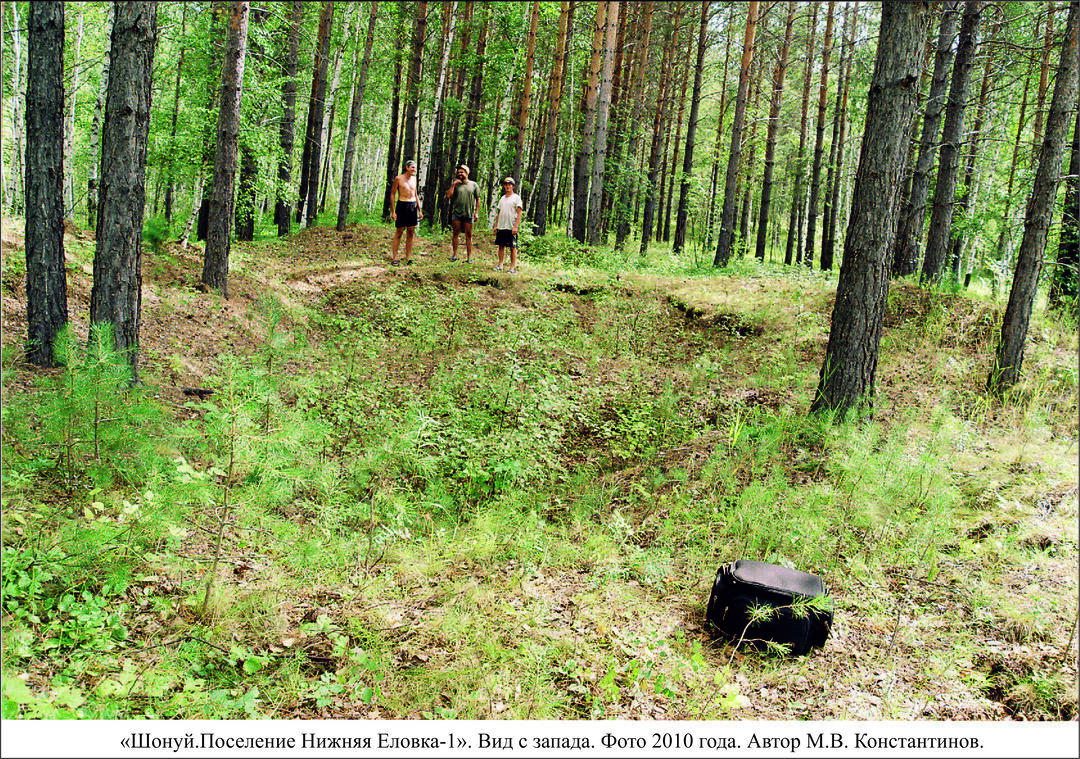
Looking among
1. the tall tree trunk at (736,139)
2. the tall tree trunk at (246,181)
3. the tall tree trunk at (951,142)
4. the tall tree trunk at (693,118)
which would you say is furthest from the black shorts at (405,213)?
the tall tree trunk at (693,118)

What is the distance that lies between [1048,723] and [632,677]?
2.10 metres

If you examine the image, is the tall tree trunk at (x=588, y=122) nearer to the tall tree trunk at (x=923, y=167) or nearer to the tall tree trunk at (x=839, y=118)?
the tall tree trunk at (x=839, y=118)

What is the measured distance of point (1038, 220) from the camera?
7.05m

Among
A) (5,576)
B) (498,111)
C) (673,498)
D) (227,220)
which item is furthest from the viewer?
(498,111)

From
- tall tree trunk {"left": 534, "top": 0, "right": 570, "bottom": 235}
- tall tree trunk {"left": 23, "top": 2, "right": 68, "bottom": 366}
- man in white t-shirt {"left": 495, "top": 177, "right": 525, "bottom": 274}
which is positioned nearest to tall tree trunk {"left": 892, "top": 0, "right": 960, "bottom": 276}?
man in white t-shirt {"left": 495, "top": 177, "right": 525, "bottom": 274}

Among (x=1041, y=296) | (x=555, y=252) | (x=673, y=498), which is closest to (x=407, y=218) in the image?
(x=555, y=252)

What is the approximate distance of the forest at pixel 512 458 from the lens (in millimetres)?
3213

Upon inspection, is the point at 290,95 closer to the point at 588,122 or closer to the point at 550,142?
Answer: the point at 550,142

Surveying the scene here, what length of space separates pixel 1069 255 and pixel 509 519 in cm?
1106

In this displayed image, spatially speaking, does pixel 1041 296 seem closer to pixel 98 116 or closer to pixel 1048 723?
→ pixel 1048 723

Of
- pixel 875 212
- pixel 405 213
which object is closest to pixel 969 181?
pixel 875 212

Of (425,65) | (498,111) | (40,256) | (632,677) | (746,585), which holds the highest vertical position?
(425,65)

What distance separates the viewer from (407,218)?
10.9m

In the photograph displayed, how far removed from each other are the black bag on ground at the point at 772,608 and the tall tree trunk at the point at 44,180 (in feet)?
18.1
